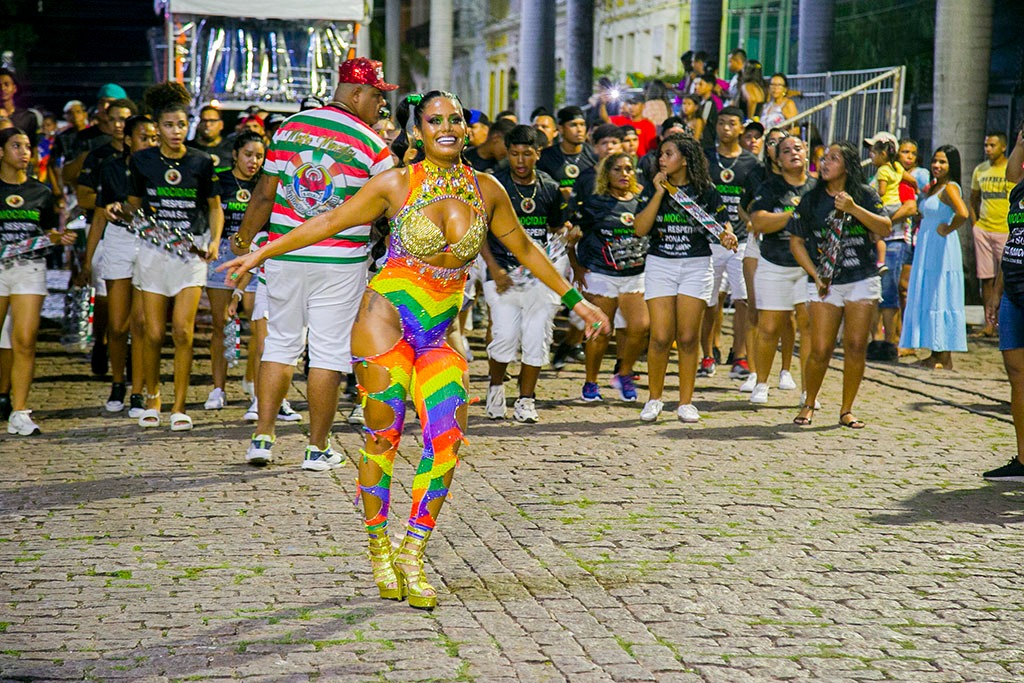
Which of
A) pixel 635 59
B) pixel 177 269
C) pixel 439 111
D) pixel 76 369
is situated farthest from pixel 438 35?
pixel 439 111

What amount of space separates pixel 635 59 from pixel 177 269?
1619 inches

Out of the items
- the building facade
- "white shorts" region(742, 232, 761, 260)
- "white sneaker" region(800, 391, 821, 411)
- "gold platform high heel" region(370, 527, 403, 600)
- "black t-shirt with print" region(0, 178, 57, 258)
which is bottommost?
"white sneaker" region(800, 391, 821, 411)

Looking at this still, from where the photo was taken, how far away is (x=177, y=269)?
33.1ft

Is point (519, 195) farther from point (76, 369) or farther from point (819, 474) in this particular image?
point (76, 369)

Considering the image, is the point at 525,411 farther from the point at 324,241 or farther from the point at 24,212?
the point at 24,212

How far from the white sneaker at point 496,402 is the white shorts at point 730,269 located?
9.07 ft

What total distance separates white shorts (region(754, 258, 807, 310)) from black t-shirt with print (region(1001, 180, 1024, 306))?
9.05 ft

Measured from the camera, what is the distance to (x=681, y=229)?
10883mm

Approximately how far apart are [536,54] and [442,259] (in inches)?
923

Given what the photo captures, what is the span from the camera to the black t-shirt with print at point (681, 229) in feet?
35.7

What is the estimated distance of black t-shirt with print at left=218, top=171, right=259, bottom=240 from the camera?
1125cm

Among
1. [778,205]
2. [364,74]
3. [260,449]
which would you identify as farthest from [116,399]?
[778,205]

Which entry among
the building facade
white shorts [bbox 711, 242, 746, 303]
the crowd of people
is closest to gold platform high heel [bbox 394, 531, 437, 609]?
the crowd of people

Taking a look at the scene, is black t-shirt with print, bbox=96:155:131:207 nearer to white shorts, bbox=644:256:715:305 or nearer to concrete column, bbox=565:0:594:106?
white shorts, bbox=644:256:715:305
